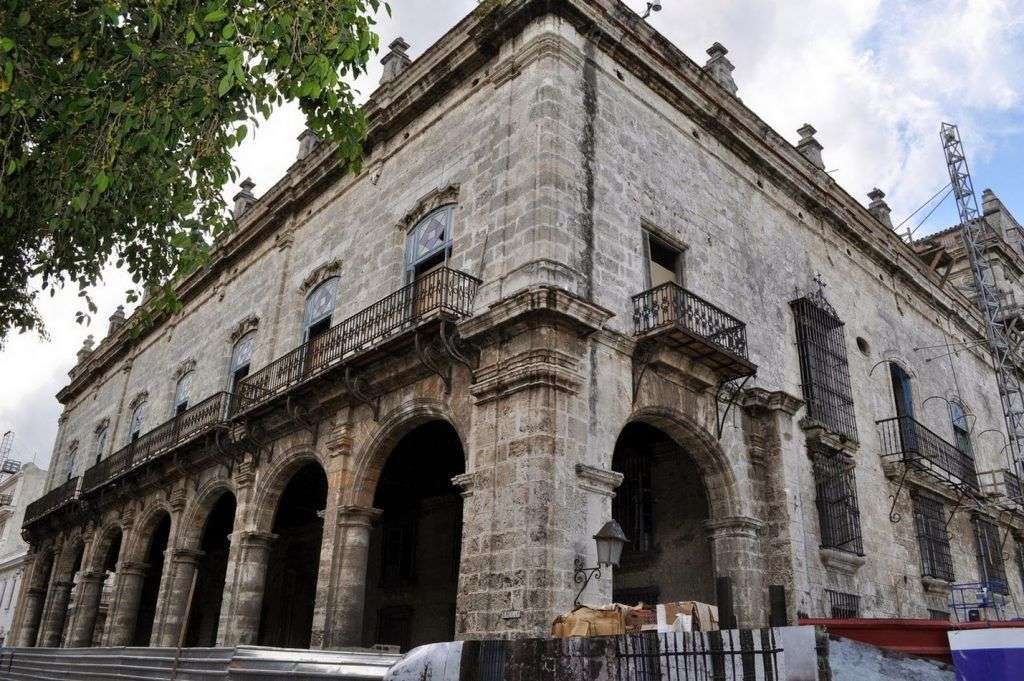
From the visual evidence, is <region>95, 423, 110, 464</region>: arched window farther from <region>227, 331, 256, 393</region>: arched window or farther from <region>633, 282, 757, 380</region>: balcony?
<region>633, 282, 757, 380</region>: balcony

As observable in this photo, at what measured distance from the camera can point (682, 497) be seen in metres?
13.1

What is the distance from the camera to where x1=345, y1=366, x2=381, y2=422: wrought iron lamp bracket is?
1189cm

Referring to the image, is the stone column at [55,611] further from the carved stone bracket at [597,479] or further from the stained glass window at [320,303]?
the carved stone bracket at [597,479]

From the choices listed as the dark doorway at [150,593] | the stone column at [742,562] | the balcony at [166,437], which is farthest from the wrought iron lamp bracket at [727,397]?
the dark doorway at [150,593]

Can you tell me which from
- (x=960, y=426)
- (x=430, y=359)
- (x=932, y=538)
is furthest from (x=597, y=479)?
(x=960, y=426)

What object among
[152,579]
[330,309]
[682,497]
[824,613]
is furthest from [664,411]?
[152,579]

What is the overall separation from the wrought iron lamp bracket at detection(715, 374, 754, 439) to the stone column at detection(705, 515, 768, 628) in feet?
4.27

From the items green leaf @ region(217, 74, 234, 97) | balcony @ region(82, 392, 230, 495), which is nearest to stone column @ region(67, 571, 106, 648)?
balcony @ region(82, 392, 230, 495)

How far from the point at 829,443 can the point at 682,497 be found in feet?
8.72

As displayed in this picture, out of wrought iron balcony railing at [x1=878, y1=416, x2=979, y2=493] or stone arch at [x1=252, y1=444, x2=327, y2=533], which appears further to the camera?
wrought iron balcony railing at [x1=878, y1=416, x2=979, y2=493]

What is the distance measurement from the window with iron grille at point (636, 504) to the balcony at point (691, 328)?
8.21 feet

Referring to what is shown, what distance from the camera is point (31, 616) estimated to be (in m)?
24.1

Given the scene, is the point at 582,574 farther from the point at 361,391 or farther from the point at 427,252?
the point at 427,252

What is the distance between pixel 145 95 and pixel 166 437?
12.5 meters
